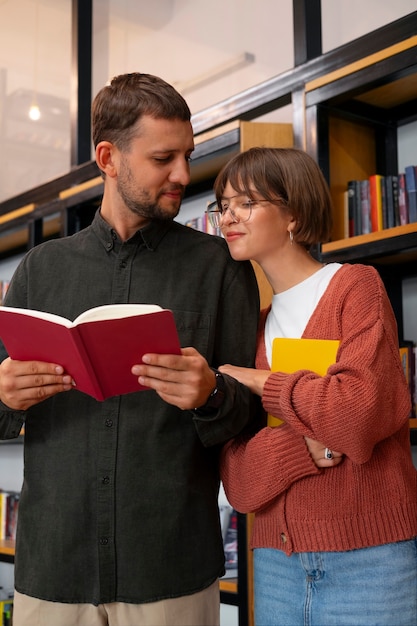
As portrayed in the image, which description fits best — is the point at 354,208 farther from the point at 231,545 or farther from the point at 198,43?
the point at 198,43

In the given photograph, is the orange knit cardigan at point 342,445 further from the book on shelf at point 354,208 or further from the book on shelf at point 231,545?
the book on shelf at point 231,545

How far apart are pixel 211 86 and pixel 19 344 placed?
225 centimetres

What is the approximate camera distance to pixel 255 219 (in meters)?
1.59

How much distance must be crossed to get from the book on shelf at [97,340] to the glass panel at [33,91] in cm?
277

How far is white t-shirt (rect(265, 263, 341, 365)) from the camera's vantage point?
151 cm

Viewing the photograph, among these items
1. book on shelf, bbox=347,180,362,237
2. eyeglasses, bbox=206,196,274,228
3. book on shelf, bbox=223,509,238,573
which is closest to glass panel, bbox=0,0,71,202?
book on shelf, bbox=347,180,362,237

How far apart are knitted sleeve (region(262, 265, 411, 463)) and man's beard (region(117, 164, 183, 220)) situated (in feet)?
1.22

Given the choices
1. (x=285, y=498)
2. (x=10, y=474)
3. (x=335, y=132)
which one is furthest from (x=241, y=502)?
(x=10, y=474)

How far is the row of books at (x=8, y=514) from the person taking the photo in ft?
13.0

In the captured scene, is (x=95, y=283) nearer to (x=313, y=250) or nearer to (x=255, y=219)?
(x=255, y=219)

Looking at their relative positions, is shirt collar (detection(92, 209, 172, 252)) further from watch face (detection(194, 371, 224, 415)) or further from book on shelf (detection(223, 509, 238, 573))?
book on shelf (detection(223, 509, 238, 573))

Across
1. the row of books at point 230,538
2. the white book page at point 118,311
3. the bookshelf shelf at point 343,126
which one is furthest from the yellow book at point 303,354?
the row of books at point 230,538

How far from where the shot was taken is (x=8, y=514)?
3975 mm

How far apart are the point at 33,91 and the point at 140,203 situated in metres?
2.81
